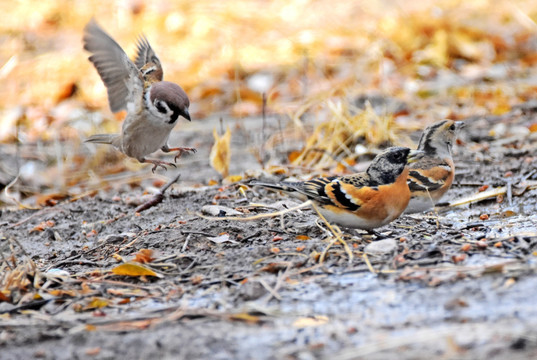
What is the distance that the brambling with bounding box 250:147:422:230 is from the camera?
15.3 ft

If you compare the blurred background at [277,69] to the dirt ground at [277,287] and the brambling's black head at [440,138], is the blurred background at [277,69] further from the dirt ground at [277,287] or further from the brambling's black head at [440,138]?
the dirt ground at [277,287]

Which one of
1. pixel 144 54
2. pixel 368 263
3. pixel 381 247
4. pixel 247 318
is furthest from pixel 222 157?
pixel 247 318

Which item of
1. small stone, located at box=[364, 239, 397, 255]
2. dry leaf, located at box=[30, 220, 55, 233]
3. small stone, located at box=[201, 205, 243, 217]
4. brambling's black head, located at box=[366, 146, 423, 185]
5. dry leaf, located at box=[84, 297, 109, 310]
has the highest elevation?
brambling's black head, located at box=[366, 146, 423, 185]

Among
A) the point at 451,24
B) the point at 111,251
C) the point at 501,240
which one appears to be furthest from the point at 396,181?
the point at 451,24

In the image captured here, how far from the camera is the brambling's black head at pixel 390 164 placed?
485 centimetres

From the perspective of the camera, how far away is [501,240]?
430 centimetres

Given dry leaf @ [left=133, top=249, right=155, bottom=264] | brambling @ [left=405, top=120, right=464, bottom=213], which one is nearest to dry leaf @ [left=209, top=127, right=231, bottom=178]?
brambling @ [left=405, top=120, right=464, bottom=213]

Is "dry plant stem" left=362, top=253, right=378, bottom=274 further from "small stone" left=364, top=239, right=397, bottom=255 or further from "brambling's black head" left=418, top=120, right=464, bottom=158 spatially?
"brambling's black head" left=418, top=120, right=464, bottom=158

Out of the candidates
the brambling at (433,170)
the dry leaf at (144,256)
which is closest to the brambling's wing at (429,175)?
the brambling at (433,170)

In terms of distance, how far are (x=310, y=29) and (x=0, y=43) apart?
5.71 meters

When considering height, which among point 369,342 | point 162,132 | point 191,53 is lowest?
point 369,342

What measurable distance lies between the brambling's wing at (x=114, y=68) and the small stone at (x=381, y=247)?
238 cm

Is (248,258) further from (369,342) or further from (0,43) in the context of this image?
(0,43)

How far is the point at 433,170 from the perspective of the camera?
231 inches
